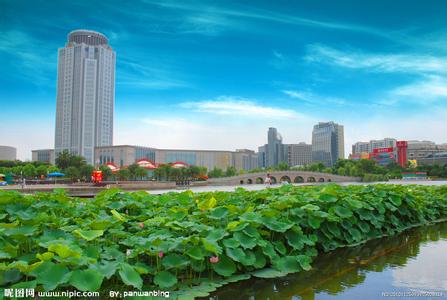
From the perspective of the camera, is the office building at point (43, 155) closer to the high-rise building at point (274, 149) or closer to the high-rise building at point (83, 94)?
the high-rise building at point (83, 94)

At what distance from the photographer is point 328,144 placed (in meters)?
133

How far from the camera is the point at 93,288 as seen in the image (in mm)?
2010

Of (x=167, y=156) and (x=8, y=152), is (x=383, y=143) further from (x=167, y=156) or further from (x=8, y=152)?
(x=8, y=152)

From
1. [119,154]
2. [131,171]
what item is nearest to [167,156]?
[119,154]

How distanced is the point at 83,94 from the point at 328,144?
86.4m

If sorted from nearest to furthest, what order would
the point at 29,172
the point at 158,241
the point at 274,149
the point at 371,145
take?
the point at 158,241 < the point at 29,172 < the point at 274,149 < the point at 371,145

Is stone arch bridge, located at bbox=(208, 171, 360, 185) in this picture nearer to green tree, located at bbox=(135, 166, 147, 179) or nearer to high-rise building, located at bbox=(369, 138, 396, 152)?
green tree, located at bbox=(135, 166, 147, 179)

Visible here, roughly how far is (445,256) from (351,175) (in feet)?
259

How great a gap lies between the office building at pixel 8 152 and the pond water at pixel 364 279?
140 meters

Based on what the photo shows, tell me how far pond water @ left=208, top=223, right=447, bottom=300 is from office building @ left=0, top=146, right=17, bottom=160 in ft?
459

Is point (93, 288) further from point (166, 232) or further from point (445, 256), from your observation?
point (445, 256)

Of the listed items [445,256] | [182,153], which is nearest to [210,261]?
[445,256]

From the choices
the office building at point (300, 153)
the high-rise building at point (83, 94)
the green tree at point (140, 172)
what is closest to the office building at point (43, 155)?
the high-rise building at point (83, 94)

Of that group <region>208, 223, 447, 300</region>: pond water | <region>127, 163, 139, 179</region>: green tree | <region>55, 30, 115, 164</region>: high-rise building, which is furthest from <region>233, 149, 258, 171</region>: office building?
<region>208, 223, 447, 300</region>: pond water
